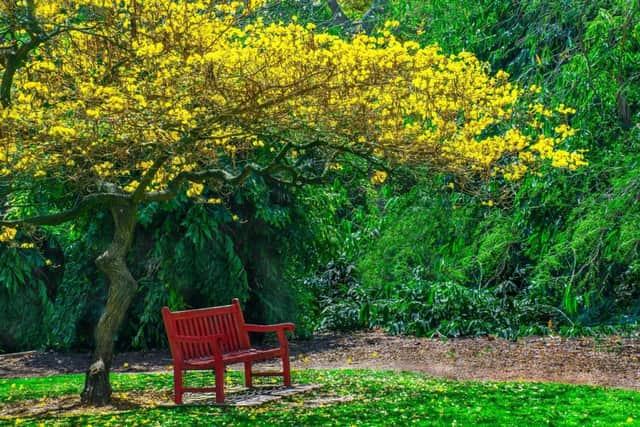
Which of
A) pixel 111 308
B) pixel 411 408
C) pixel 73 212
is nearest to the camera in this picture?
pixel 411 408

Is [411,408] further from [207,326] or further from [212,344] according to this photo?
[207,326]

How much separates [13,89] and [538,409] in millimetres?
5109

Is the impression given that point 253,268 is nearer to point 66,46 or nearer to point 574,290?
point 574,290

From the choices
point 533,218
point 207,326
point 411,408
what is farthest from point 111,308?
point 533,218

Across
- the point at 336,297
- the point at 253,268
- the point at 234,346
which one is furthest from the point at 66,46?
the point at 336,297

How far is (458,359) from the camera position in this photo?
1090 centimetres

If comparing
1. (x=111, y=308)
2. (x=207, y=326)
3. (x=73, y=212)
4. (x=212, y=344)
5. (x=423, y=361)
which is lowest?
(x=423, y=361)

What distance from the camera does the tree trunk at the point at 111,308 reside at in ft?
25.6

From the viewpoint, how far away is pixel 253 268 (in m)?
13.1

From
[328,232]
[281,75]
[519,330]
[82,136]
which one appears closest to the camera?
[281,75]

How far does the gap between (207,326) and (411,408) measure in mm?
2218

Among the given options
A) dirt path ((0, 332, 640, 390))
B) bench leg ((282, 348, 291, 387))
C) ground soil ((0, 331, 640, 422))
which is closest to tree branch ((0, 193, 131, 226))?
ground soil ((0, 331, 640, 422))

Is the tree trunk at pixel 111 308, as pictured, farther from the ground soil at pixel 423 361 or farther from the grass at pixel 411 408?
the grass at pixel 411 408

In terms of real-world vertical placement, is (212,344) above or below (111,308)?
below
